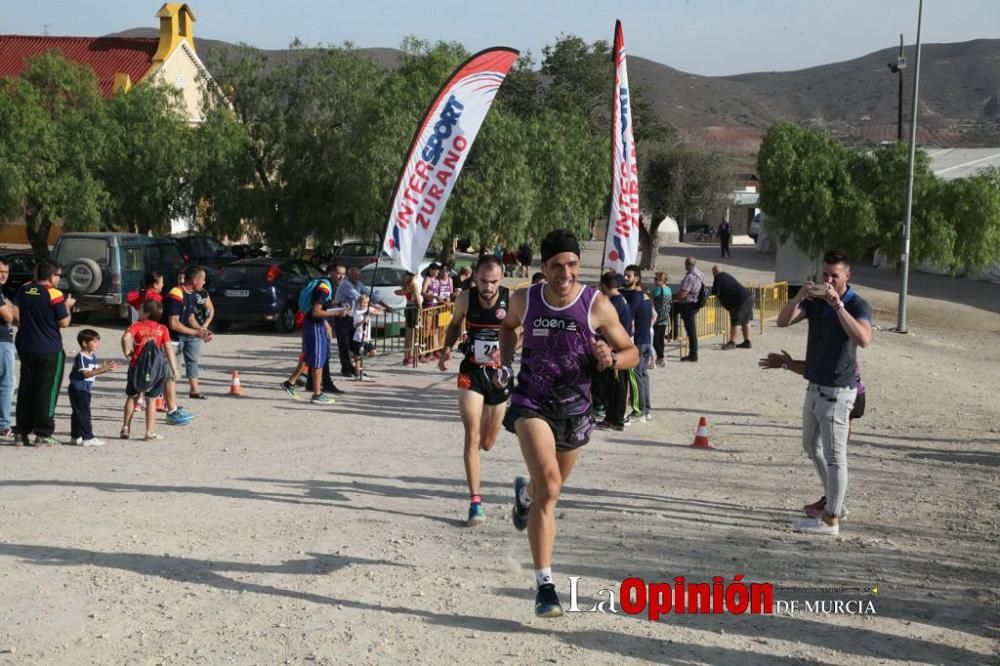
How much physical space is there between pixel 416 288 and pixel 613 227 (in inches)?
211

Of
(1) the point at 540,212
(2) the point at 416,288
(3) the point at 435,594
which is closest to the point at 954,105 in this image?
(1) the point at 540,212

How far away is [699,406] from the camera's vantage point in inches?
Result: 606

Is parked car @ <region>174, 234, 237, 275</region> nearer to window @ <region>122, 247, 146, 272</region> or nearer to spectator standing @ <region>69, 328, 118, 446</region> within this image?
window @ <region>122, 247, 146, 272</region>

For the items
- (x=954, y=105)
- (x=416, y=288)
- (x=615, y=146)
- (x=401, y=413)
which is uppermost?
(x=954, y=105)

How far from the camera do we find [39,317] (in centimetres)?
1116

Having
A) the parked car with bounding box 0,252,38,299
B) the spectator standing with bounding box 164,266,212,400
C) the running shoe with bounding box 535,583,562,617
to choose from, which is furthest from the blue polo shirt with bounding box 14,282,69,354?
the parked car with bounding box 0,252,38,299

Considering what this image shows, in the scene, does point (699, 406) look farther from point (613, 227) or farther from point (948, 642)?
point (948, 642)

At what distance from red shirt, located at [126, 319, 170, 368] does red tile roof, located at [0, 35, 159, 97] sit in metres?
47.1

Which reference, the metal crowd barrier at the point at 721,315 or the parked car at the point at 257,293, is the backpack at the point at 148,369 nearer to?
the metal crowd barrier at the point at 721,315

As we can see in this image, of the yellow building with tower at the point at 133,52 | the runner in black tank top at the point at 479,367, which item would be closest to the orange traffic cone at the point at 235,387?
the runner in black tank top at the point at 479,367

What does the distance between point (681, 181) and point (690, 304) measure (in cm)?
3057

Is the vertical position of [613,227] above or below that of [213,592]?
above

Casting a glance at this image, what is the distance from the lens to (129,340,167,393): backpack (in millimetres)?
11609

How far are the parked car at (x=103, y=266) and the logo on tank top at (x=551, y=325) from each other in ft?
60.6
